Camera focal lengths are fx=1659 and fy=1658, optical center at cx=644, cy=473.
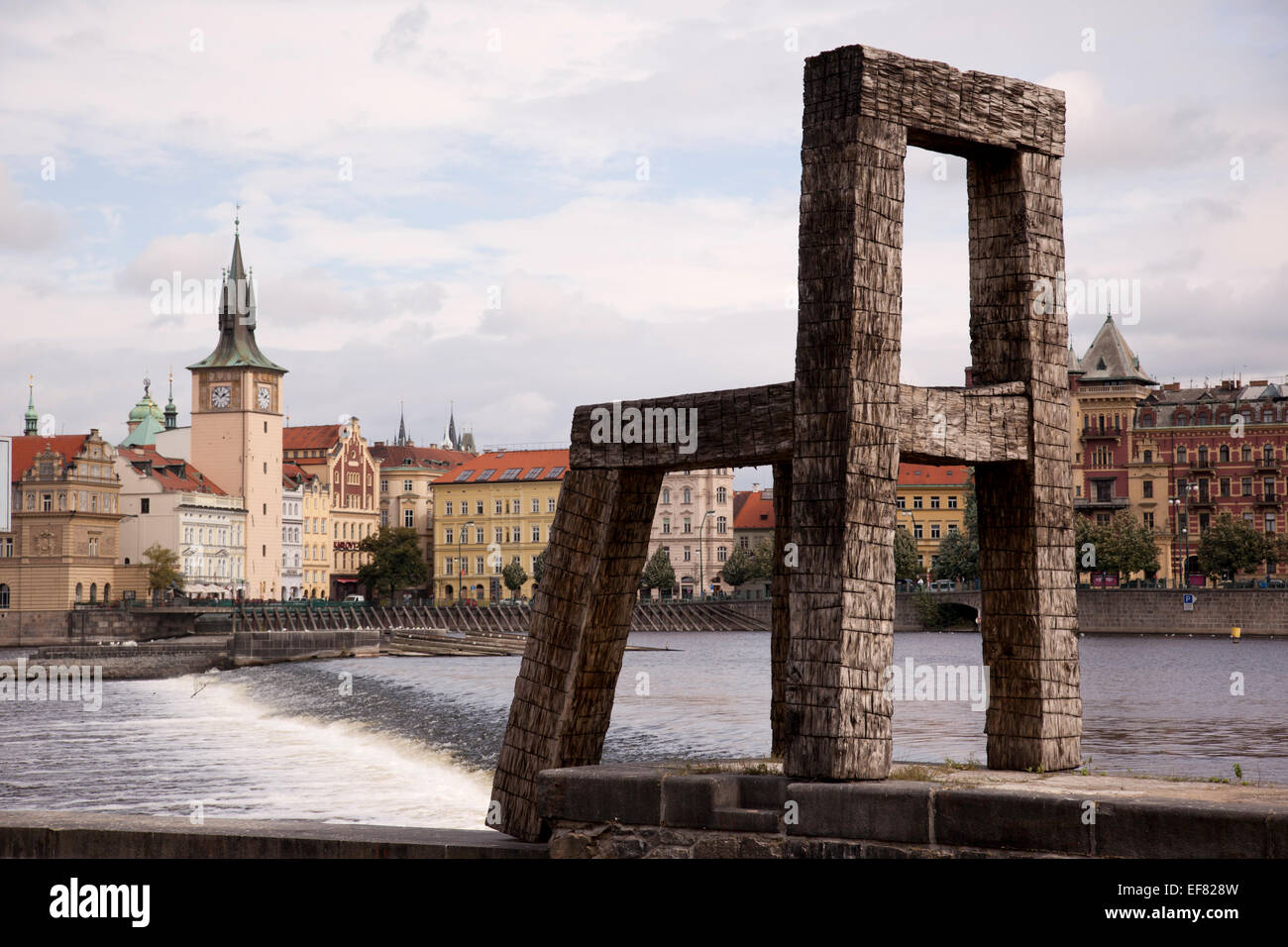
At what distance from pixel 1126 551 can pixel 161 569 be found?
72471mm

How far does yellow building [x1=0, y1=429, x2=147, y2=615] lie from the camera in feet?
410

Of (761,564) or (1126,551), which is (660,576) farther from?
(1126,551)

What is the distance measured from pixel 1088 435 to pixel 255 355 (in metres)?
74.2

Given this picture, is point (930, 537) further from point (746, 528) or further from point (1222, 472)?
point (1222, 472)

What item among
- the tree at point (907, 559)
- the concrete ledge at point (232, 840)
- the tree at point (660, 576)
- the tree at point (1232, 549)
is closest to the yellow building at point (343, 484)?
the tree at point (660, 576)

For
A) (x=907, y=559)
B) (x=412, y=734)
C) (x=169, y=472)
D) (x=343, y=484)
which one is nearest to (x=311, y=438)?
(x=343, y=484)

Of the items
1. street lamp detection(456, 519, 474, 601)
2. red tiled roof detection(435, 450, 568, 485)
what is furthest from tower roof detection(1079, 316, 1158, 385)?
street lamp detection(456, 519, 474, 601)

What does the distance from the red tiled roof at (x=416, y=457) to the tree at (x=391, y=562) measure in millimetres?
25126

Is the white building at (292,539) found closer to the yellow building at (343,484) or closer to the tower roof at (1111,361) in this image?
the yellow building at (343,484)

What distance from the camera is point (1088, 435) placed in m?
134

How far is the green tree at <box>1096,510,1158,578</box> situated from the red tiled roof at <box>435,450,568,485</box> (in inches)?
2270

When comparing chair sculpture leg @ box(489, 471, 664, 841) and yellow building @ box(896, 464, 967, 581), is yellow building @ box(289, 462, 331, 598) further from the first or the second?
chair sculpture leg @ box(489, 471, 664, 841)

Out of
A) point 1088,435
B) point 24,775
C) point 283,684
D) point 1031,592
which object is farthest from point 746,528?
point 1031,592

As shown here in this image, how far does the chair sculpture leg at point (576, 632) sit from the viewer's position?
11.0 m
